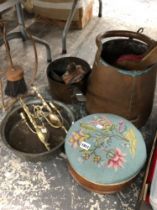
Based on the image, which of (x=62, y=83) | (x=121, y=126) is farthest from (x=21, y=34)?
(x=121, y=126)

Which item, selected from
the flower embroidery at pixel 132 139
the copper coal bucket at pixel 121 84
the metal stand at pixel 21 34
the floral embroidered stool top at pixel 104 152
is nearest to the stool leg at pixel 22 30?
the metal stand at pixel 21 34

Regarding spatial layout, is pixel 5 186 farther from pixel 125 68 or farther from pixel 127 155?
pixel 125 68

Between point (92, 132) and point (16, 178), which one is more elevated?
point (92, 132)

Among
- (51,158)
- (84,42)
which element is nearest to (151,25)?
(84,42)

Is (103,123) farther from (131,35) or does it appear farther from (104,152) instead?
(131,35)

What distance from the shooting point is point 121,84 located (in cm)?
108

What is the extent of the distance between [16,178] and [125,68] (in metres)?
0.66

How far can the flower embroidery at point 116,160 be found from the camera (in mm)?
914

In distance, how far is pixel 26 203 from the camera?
1.02 metres

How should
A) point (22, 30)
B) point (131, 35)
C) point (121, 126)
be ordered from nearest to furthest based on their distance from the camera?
point (121, 126) → point (131, 35) → point (22, 30)

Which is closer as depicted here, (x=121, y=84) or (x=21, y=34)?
(x=121, y=84)

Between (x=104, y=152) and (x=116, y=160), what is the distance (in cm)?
5

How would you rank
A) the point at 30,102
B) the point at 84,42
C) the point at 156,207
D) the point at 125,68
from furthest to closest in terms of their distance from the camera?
the point at 84,42, the point at 30,102, the point at 125,68, the point at 156,207

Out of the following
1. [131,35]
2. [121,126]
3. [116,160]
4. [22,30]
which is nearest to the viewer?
[116,160]
